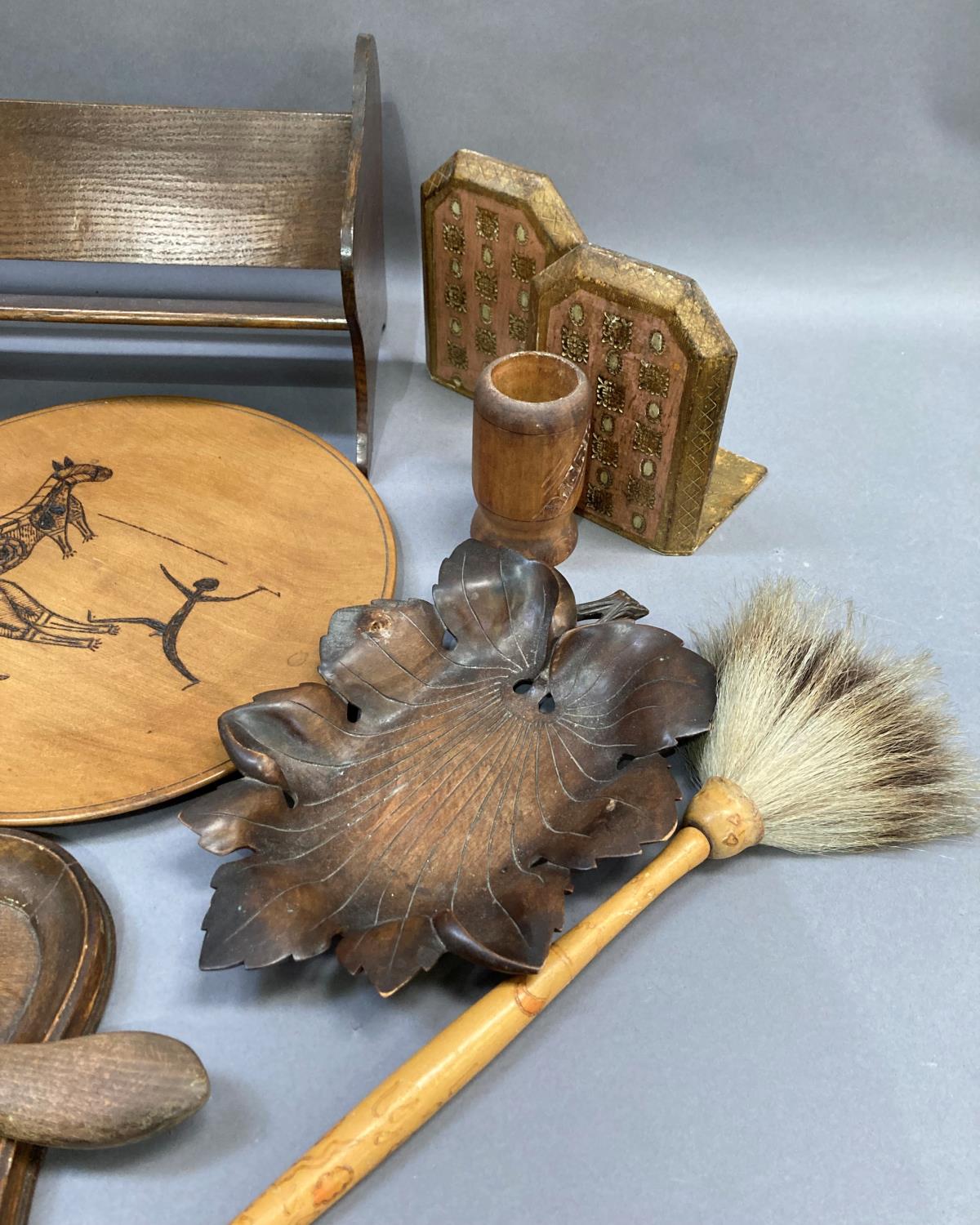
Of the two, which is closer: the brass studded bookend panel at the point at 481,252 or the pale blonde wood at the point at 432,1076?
the pale blonde wood at the point at 432,1076

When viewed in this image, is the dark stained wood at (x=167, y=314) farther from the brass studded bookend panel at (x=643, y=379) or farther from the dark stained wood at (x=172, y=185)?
the brass studded bookend panel at (x=643, y=379)

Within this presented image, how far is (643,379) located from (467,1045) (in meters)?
0.90

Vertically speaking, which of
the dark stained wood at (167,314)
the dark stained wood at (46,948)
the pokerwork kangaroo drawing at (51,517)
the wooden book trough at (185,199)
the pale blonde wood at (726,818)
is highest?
the wooden book trough at (185,199)

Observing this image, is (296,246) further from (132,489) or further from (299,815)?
(299,815)

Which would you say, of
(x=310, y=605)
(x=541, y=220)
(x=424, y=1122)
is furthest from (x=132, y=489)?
(x=424, y=1122)

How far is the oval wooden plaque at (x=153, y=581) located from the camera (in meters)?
1.29

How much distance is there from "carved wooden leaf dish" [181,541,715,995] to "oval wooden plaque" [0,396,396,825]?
0.35 ft

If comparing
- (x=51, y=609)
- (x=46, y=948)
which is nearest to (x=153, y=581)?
(x=51, y=609)

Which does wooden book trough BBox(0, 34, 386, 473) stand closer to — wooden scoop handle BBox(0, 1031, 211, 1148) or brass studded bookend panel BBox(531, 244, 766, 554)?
brass studded bookend panel BBox(531, 244, 766, 554)

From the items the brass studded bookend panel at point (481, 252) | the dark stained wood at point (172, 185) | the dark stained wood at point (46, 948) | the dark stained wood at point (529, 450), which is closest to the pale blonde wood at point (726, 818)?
the dark stained wood at point (529, 450)

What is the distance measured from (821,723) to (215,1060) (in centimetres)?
72

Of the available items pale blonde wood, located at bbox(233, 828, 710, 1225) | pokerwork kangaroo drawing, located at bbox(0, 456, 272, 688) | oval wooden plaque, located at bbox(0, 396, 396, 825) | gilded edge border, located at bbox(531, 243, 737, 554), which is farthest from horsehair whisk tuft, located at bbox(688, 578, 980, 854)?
pokerwork kangaroo drawing, located at bbox(0, 456, 272, 688)

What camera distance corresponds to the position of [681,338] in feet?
4.73

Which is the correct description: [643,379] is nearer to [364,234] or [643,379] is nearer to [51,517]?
[364,234]
